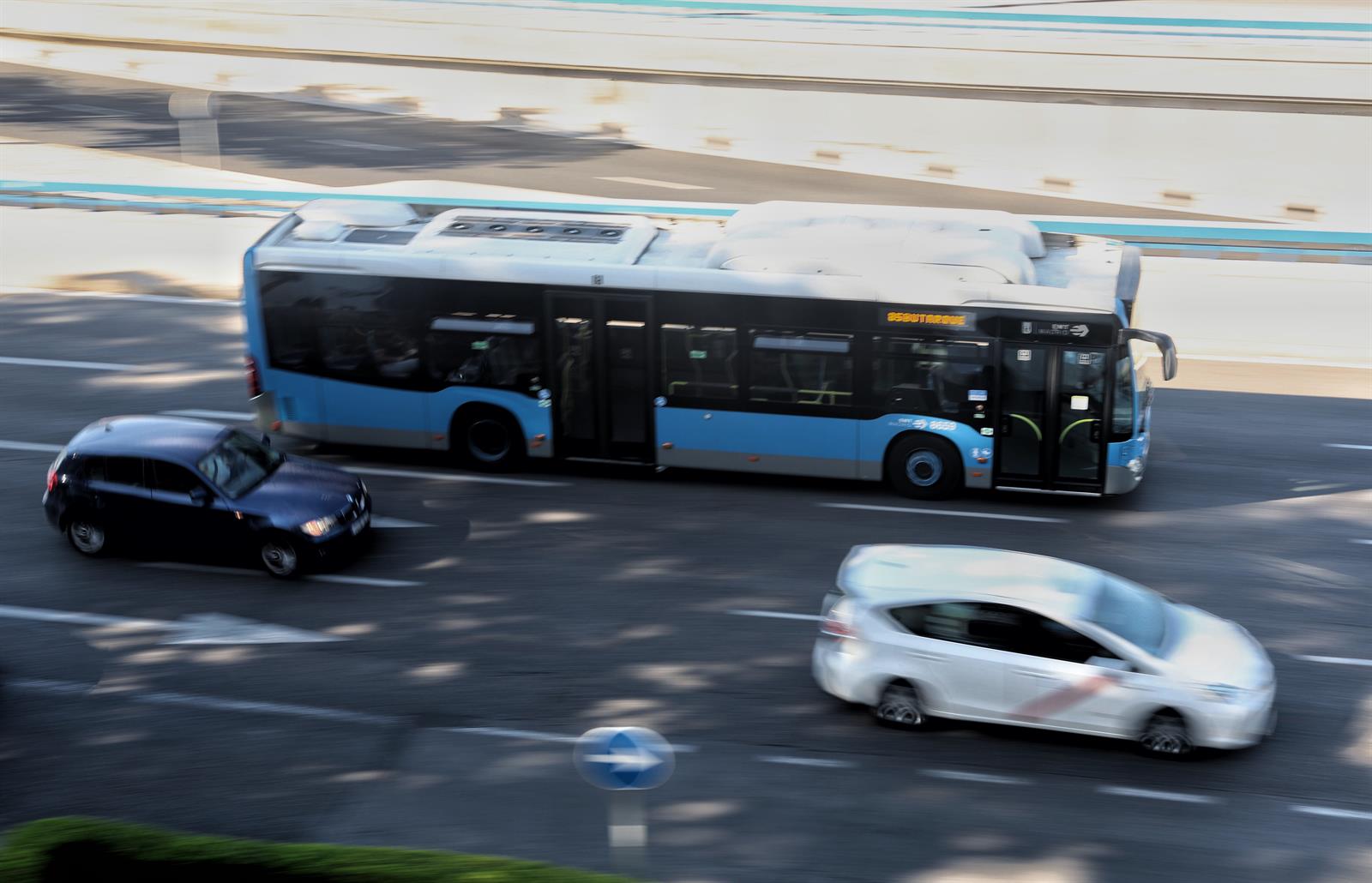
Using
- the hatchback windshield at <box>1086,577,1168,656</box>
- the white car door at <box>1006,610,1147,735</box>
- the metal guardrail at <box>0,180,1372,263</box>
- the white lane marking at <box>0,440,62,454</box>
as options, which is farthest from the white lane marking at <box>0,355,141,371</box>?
the hatchback windshield at <box>1086,577,1168,656</box>

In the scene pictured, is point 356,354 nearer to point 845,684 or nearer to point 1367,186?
point 845,684

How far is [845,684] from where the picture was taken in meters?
12.2

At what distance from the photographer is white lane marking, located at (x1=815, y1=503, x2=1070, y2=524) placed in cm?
1683

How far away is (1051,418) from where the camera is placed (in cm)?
1669

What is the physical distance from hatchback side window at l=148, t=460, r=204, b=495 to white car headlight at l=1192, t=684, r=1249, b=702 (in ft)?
33.7

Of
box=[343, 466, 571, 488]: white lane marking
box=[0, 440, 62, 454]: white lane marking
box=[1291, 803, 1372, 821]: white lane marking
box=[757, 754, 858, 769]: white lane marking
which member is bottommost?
box=[1291, 803, 1372, 821]: white lane marking

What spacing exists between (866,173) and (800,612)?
22.8 metres

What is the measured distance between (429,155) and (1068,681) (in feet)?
93.9

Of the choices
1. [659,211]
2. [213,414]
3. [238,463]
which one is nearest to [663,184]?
[659,211]

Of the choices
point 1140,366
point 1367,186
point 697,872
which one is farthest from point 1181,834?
point 1367,186

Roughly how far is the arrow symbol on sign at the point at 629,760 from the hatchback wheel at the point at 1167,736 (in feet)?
17.8

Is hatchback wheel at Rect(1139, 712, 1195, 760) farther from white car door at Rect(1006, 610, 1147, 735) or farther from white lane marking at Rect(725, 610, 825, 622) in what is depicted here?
white lane marking at Rect(725, 610, 825, 622)

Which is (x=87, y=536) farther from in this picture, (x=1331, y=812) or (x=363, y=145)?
(x=363, y=145)

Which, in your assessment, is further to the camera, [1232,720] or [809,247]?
[809,247]
